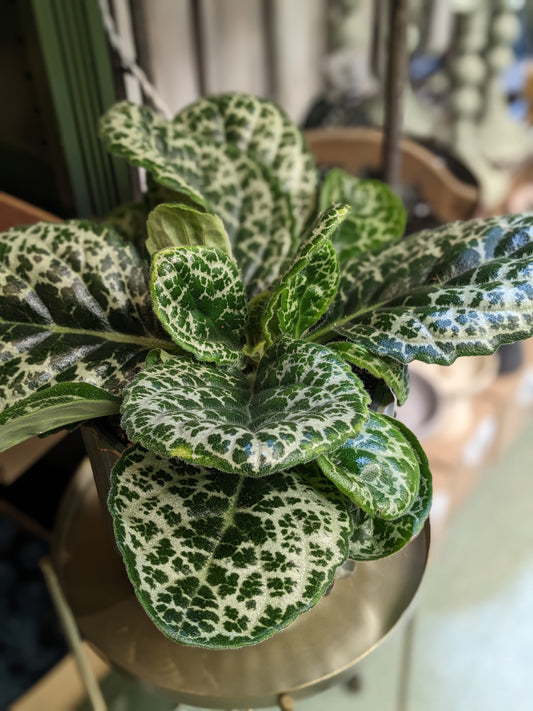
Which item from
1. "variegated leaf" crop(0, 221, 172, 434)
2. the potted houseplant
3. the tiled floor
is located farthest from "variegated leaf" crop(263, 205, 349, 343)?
the tiled floor

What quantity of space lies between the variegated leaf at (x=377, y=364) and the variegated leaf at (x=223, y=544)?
85 millimetres

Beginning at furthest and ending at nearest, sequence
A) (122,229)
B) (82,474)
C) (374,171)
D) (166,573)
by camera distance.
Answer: (374,171)
(82,474)
(122,229)
(166,573)

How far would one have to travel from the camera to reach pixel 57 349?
519 mm

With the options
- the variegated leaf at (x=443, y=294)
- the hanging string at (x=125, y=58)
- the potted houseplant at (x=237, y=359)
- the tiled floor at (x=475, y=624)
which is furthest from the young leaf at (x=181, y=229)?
the tiled floor at (x=475, y=624)

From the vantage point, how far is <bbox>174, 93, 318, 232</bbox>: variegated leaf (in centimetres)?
67

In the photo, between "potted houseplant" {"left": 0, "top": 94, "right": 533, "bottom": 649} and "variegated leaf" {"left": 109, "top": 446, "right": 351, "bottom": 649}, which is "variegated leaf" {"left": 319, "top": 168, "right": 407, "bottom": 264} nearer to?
"potted houseplant" {"left": 0, "top": 94, "right": 533, "bottom": 649}

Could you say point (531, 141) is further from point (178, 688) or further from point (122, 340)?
point (178, 688)

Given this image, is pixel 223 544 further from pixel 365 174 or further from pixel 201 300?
pixel 365 174

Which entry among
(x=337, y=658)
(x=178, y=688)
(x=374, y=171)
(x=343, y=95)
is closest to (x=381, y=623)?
(x=337, y=658)

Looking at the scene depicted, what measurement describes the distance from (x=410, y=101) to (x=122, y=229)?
1185mm

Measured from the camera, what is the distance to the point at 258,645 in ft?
1.82

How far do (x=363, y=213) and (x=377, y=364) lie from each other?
0.82 feet

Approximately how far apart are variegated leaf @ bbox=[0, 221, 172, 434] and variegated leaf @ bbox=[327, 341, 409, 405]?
15 cm

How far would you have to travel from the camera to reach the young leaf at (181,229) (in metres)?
0.51
